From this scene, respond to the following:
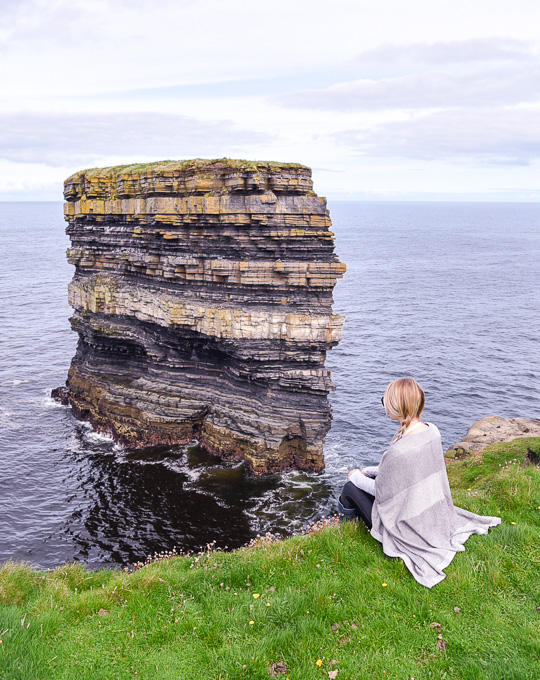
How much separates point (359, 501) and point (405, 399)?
275 centimetres

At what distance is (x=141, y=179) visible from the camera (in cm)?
3145

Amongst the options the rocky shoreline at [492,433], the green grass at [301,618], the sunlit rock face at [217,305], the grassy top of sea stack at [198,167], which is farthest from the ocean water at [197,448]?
the grassy top of sea stack at [198,167]

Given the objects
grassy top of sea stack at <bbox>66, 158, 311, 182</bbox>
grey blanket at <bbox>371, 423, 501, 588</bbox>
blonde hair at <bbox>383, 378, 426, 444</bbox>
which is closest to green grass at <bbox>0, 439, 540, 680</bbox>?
grey blanket at <bbox>371, 423, 501, 588</bbox>

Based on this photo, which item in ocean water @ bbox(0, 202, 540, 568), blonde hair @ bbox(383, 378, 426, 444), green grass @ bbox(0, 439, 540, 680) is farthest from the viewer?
ocean water @ bbox(0, 202, 540, 568)

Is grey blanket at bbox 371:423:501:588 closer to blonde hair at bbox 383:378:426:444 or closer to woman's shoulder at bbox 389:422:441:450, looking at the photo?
woman's shoulder at bbox 389:422:441:450

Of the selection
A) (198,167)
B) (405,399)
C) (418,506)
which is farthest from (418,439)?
(198,167)

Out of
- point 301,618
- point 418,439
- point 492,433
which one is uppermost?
point 418,439

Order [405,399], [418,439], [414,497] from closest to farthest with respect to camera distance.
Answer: [405,399] → [418,439] → [414,497]

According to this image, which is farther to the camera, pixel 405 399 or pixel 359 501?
pixel 359 501

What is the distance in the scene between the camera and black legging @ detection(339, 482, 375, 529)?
981 centimetres

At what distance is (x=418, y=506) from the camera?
8617mm

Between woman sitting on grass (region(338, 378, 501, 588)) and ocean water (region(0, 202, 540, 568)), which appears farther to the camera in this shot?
ocean water (region(0, 202, 540, 568))

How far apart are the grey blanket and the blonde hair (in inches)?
15.9

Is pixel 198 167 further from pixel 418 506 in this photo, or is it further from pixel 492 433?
pixel 418 506
